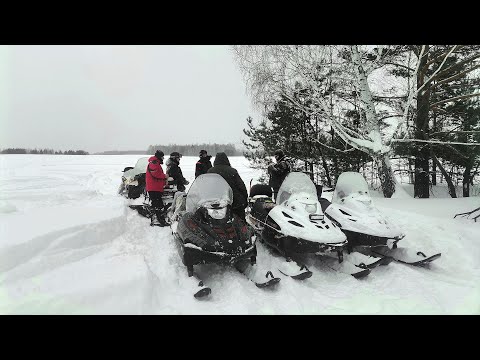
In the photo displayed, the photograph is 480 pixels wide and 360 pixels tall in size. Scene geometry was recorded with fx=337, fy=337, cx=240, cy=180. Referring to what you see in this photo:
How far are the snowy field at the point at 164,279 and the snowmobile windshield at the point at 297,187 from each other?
82cm

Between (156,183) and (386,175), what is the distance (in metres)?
5.21

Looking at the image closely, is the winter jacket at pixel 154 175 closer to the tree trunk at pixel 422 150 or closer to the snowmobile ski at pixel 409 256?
the snowmobile ski at pixel 409 256

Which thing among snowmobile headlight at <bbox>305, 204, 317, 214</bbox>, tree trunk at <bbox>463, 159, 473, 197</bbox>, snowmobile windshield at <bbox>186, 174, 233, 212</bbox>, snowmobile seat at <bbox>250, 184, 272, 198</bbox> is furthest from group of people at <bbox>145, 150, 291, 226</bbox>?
tree trunk at <bbox>463, 159, 473, 197</bbox>

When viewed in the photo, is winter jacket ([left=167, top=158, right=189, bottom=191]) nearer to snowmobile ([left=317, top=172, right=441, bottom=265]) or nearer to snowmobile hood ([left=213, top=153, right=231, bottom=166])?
snowmobile hood ([left=213, top=153, right=231, bottom=166])

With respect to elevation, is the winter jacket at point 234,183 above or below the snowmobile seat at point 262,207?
above

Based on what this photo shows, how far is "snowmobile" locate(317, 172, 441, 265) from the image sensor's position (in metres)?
4.16

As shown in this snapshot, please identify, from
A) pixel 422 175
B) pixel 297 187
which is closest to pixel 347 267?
pixel 297 187

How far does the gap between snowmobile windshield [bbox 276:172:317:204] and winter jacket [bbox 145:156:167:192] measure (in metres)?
2.52

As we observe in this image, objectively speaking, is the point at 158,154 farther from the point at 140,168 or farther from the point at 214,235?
the point at 214,235

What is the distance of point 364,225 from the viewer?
425 centimetres

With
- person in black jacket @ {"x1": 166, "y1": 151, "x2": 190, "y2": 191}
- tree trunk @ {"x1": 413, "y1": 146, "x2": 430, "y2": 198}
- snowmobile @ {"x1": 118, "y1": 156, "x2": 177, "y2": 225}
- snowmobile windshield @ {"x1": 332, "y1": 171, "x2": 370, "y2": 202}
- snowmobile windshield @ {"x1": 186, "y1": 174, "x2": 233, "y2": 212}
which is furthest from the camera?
tree trunk @ {"x1": 413, "y1": 146, "x2": 430, "y2": 198}

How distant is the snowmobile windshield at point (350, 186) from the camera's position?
4.79m

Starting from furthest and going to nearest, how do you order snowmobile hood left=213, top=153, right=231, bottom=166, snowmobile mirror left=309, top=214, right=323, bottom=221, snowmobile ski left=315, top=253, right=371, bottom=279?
snowmobile hood left=213, top=153, right=231, bottom=166, snowmobile mirror left=309, top=214, right=323, bottom=221, snowmobile ski left=315, top=253, right=371, bottom=279

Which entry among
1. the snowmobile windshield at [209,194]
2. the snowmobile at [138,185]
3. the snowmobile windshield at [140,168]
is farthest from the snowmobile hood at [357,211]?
the snowmobile windshield at [140,168]
